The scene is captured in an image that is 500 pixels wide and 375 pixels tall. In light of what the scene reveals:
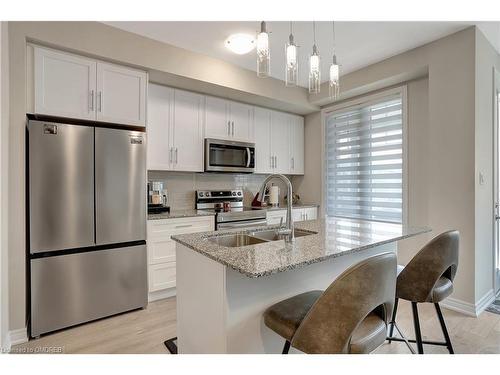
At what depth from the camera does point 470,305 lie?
2.48 metres

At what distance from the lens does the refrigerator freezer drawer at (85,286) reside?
85.7 inches

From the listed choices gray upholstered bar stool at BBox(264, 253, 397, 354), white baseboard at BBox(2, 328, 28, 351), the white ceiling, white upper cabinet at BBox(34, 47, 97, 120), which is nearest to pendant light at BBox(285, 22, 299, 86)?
the white ceiling

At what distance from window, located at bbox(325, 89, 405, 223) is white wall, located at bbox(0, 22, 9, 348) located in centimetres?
364

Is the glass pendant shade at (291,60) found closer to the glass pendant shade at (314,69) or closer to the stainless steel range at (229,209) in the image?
the glass pendant shade at (314,69)

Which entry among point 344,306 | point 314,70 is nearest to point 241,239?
point 344,306

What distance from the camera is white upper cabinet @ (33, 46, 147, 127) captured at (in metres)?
2.22

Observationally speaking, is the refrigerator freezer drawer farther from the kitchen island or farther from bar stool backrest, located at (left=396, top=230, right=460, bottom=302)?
bar stool backrest, located at (left=396, top=230, right=460, bottom=302)

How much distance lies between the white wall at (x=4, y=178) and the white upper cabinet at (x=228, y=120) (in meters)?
1.88

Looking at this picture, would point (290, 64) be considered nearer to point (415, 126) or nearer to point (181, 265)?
point (181, 265)

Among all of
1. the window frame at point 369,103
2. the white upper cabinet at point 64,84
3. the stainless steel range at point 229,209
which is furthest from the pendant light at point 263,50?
the window frame at point 369,103

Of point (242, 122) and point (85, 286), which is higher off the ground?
point (242, 122)

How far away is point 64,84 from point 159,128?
953 mm

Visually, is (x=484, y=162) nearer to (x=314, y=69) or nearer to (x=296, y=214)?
(x=314, y=69)

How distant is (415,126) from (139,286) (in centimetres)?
341
